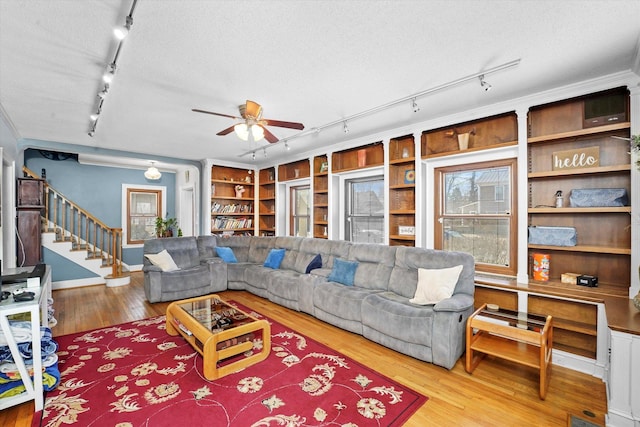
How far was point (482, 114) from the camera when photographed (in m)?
3.42

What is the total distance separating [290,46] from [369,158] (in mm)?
2893

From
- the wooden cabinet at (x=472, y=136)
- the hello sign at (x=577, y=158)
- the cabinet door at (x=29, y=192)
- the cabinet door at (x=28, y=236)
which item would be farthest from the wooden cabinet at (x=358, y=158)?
the cabinet door at (x=28, y=236)

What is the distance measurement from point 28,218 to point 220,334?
4.29 metres

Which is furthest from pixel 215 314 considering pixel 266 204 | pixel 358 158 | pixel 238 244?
pixel 266 204

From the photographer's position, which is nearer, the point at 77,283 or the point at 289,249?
the point at 289,249

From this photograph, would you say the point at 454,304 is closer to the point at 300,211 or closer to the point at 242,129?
the point at 242,129

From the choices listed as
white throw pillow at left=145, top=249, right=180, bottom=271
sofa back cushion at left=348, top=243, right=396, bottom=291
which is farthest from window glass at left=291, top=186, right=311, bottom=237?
white throw pillow at left=145, top=249, right=180, bottom=271

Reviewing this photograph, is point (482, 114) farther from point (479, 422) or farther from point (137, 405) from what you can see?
point (137, 405)

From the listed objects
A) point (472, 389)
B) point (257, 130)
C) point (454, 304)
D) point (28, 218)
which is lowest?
point (472, 389)

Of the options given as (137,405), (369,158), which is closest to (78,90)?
(137,405)

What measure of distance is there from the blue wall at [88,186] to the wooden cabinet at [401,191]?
6.14 metres

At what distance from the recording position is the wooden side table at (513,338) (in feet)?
7.50

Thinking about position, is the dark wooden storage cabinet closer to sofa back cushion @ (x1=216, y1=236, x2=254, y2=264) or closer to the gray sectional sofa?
the gray sectional sofa

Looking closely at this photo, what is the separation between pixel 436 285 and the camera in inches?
118
